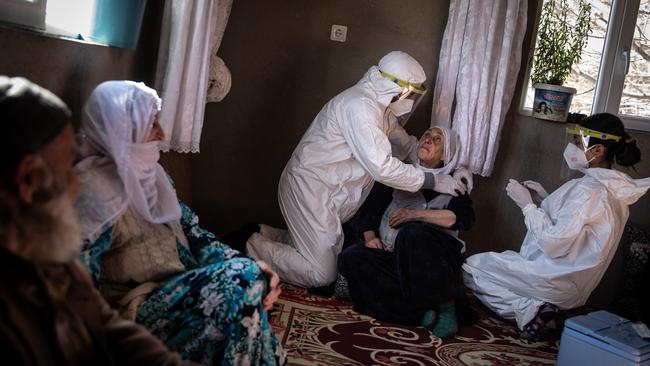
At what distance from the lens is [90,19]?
2516mm

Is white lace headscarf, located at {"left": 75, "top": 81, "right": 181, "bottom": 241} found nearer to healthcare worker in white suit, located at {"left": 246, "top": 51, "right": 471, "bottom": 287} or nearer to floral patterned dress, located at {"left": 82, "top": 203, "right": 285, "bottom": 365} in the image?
floral patterned dress, located at {"left": 82, "top": 203, "right": 285, "bottom": 365}

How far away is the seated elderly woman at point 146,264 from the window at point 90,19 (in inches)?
13.1

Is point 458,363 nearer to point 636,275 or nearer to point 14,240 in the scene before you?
point 636,275

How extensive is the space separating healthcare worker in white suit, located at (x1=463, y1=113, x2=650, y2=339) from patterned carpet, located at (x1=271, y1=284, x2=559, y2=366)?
17cm

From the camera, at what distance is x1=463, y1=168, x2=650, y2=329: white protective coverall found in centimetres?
327

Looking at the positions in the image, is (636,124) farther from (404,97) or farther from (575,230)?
(404,97)

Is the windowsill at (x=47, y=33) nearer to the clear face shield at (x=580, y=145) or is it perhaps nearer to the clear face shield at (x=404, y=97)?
the clear face shield at (x=404, y=97)

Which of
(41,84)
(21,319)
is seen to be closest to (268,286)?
(41,84)

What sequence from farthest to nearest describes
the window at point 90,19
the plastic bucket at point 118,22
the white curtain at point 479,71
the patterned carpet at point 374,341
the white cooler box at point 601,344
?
the white curtain at point 479,71 → the patterned carpet at point 374,341 → the white cooler box at point 601,344 → the plastic bucket at point 118,22 → the window at point 90,19

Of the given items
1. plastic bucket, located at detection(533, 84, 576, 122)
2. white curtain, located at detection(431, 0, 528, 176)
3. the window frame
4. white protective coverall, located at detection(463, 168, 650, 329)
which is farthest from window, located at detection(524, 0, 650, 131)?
the window frame

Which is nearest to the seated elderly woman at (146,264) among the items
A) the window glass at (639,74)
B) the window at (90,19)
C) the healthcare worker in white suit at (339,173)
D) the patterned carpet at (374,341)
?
the window at (90,19)

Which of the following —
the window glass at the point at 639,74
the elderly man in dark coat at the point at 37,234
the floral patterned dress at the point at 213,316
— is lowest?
the floral patterned dress at the point at 213,316

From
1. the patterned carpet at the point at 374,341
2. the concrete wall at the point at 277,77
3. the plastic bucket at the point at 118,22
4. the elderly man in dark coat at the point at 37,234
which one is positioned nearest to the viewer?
the elderly man in dark coat at the point at 37,234

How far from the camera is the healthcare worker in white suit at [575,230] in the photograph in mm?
3273
